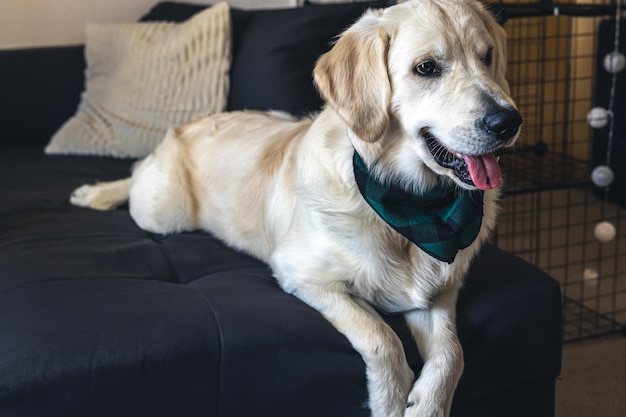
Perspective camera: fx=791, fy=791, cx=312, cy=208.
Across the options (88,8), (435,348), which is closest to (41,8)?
(88,8)

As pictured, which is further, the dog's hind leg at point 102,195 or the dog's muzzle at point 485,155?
the dog's hind leg at point 102,195

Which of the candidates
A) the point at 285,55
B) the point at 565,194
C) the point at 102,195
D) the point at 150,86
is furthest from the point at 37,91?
the point at 565,194

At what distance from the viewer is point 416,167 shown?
4.91 ft

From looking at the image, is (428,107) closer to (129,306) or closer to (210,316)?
(210,316)

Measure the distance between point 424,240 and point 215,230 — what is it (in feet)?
2.28

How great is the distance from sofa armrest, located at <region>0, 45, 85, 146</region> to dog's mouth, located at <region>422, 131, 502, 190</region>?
74.3 inches

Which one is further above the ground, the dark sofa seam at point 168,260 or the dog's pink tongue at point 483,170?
the dog's pink tongue at point 483,170

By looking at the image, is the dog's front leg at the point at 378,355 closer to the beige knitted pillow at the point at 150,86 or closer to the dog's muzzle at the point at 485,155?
the dog's muzzle at the point at 485,155

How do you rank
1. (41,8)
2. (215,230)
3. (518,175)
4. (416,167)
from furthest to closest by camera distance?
(41,8) < (518,175) < (215,230) < (416,167)

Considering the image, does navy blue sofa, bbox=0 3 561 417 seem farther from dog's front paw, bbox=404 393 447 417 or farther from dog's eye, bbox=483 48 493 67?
dog's eye, bbox=483 48 493 67

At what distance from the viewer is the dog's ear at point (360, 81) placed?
1.42 m

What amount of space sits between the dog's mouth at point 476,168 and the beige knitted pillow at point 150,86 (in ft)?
4.26

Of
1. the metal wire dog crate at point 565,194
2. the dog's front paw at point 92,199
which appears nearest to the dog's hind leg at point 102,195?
the dog's front paw at point 92,199

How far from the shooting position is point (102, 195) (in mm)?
2217
